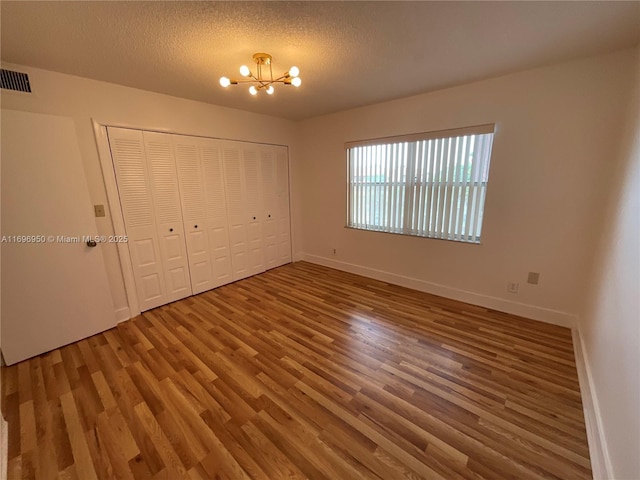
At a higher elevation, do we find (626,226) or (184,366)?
(626,226)

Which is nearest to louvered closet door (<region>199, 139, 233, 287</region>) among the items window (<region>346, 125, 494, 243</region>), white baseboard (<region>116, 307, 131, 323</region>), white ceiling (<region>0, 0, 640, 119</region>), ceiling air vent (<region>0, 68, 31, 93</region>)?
white ceiling (<region>0, 0, 640, 119</region>)

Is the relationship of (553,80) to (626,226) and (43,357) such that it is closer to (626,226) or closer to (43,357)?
(626,226)

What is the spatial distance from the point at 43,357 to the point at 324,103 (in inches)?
157

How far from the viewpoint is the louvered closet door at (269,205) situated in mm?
4046

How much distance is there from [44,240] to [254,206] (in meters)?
2.31

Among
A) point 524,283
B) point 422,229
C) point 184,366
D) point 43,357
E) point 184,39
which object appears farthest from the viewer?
point 422,229

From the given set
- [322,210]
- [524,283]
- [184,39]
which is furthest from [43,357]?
[524,283]

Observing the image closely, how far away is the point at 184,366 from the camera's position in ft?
6.90

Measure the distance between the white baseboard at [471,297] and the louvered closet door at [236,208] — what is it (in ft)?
5.06

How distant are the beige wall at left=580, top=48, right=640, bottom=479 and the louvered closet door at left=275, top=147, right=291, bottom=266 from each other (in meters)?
3.83

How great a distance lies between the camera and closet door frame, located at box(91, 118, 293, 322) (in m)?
2.53

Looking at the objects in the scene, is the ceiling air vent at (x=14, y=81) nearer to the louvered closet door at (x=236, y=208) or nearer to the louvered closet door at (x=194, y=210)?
the louvered closet door at (x=194, y=210)

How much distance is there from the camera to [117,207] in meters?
2.69

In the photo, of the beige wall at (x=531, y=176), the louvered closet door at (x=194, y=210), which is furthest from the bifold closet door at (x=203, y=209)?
the beige wall at (x=531, y=176)
